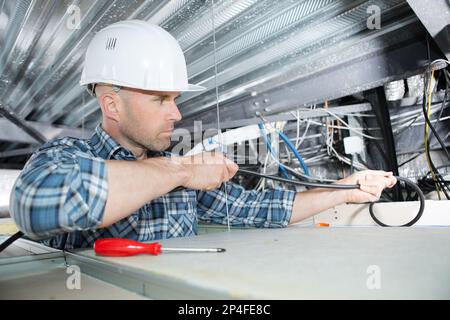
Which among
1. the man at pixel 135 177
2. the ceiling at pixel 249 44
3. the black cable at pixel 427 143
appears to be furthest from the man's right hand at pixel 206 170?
the black cable at pixel 427 143

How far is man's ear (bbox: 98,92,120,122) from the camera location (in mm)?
924

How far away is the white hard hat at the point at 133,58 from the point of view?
86 cm

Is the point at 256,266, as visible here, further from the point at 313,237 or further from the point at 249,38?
the point at 249,38

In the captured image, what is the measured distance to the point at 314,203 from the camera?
1.01 metres

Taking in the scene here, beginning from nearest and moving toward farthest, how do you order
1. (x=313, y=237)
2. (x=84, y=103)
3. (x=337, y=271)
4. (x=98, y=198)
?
(x=337, y=271)
(x=98, y=198)
(x=313, y=237)
(x=84, y=103)

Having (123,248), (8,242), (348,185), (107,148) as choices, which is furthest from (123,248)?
(348,185)

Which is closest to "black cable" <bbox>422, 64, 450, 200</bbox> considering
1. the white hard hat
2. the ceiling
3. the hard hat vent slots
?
the ceiling

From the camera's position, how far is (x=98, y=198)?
57 centimetres

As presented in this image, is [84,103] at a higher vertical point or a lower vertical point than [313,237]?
higher

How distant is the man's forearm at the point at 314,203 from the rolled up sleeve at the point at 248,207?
3 cm

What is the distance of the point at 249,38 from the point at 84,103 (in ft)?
3.32

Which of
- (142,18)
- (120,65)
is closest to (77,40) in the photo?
(142,18)

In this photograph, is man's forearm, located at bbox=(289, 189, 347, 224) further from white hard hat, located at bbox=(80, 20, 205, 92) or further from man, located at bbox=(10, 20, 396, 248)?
white hard hat, located at bbox=(80, 20, 205, 92)

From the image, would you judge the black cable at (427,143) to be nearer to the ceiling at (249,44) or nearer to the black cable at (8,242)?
the ceiling at (249,44)
